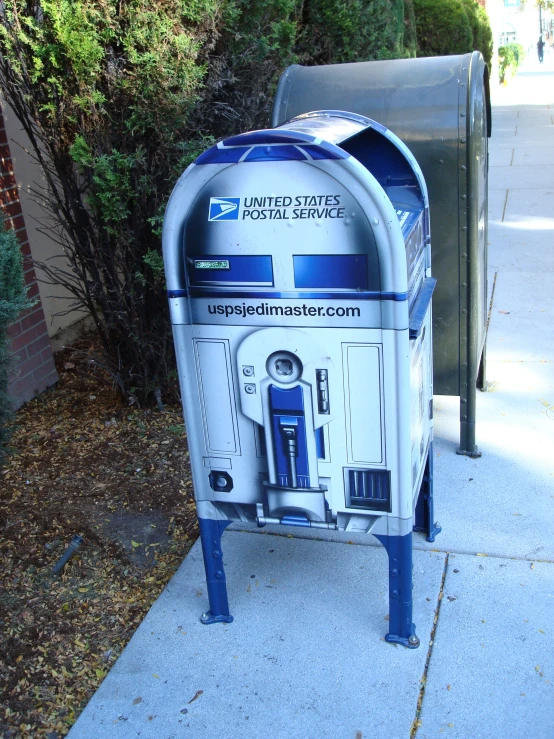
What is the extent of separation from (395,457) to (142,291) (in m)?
2.09

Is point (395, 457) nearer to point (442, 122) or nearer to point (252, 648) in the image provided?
point (252, 648)

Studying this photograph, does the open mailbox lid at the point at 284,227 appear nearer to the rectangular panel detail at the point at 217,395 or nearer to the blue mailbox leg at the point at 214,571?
the rectangular panel detail at the point at 217,395

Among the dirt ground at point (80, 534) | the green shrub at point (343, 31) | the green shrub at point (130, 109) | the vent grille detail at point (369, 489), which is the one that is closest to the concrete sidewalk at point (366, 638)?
the dirt ground at point (80, 534)

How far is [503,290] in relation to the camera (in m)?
5.87

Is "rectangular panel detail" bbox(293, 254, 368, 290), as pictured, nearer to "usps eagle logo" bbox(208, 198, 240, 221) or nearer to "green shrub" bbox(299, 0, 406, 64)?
"usps eagle logo" bbox(208, 198, 240, 221)

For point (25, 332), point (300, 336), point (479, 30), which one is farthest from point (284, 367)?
point (479, 30)

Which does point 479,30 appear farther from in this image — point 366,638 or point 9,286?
point 366,638

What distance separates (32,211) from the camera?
4789mm

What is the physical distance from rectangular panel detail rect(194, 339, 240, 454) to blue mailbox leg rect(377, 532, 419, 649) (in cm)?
61

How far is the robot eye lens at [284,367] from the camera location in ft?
7.63

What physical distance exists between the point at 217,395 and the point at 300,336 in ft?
1.23

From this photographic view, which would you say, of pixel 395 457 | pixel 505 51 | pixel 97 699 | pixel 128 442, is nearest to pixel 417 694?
pixel 395 457

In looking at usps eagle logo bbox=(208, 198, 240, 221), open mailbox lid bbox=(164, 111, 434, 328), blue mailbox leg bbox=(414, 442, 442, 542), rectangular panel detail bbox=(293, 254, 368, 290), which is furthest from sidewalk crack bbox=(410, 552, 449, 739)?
usps eagle logo bbox=(208, 198, 240, 221)

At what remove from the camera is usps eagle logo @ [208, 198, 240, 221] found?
2.20 meters
